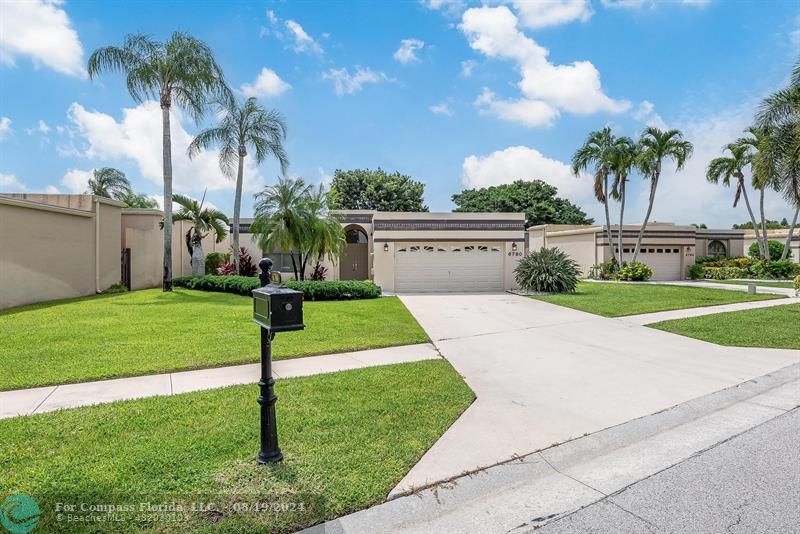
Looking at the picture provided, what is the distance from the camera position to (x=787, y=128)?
1426 centimetres

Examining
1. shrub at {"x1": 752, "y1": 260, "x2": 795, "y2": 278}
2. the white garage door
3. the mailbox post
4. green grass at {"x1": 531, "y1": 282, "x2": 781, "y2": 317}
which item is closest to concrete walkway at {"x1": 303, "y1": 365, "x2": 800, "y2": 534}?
the mailbox post

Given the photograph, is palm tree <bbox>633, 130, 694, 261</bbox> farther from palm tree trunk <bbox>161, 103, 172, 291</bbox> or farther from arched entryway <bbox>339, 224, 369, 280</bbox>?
palm tree trunk <bbox>161, 103, 172, 291</bbox>

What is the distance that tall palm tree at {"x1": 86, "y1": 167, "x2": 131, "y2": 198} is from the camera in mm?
27141

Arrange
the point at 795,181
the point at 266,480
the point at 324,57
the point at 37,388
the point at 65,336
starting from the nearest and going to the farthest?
1. the point at 266,480
2. the point at 37,388
3. the point at 65,336
4. the point at 324,57
5. the point at 795,181

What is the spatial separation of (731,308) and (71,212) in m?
20.5

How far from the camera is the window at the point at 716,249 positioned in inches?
1193

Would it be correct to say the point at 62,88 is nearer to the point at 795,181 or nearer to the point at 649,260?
the point at 795,181

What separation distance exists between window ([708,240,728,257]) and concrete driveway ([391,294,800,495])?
85.9 feet

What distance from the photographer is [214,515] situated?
2.57 meters

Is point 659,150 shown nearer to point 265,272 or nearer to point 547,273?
point 547,273

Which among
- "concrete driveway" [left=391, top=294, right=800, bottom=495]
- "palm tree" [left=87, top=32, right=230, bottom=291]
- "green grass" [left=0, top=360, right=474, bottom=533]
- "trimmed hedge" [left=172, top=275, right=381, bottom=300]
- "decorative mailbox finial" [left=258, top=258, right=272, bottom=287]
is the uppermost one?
"palm tree" [left=87, top=32, right=230, bottom=291]

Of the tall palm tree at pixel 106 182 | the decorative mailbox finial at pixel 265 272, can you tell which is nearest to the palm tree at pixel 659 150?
the decorative mailbox finial at pixel 265 272

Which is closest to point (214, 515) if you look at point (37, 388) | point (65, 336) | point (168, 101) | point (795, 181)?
point (37, 388)

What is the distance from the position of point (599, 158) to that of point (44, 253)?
25.2 m
